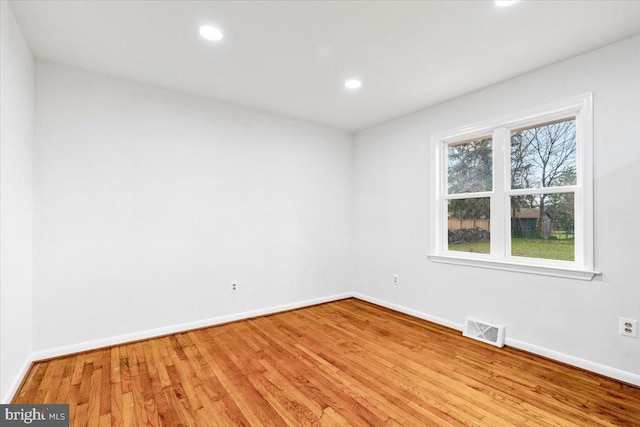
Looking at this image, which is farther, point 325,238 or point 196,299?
point 325,238

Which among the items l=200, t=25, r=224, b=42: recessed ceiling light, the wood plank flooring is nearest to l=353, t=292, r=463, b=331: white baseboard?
the wood plank flooring

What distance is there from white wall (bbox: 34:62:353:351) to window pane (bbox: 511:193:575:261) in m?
2.45

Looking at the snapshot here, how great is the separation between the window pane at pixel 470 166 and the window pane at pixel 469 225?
156mm

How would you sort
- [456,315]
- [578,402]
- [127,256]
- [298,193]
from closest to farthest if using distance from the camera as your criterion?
[578,402] < [127,256] < [456,315] < [298,193]

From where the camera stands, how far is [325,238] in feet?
15.1

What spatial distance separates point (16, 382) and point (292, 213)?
9.81 feet

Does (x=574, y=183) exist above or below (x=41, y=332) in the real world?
above

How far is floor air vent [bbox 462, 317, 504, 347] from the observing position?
9.83ft

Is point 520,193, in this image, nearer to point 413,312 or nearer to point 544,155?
point 544,155

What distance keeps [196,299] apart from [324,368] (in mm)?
1724

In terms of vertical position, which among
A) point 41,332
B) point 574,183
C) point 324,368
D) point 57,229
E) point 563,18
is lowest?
point 324,368

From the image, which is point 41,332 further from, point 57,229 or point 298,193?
point 298,193

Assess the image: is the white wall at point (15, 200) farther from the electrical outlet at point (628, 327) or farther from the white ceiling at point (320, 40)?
the electrical outlet at point (628, 327)

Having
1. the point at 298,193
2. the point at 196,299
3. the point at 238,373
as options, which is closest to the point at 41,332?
the point at 196,299
